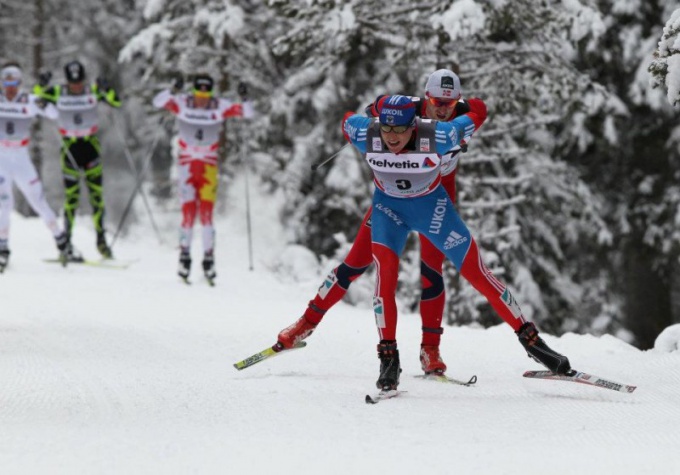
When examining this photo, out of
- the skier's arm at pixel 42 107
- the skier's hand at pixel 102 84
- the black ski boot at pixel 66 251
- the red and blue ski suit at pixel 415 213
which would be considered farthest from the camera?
the skier's hand at pixel 102 84

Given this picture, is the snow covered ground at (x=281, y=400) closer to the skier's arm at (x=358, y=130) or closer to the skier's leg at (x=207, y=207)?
the skier's leg at (x=207, y=207)

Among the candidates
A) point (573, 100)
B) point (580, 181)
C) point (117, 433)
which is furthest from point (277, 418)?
point (580, 181)

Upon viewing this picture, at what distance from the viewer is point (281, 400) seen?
602 cm

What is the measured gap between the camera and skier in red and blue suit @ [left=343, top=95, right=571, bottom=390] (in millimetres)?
6168

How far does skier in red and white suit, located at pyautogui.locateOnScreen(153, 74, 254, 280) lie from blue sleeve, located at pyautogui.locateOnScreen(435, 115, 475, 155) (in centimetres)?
661

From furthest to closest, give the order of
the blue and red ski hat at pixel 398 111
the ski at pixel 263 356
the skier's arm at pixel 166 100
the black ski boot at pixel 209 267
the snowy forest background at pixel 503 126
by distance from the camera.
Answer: the black ski boot at pixel 209 267 < the skier's arm at pixel 166 100 < the snowy forest background at pixel 503 126 < the ski at pixel 263 356 < the blue and red ski hat at pixel 398 111

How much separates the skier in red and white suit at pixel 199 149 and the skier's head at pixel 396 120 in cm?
647

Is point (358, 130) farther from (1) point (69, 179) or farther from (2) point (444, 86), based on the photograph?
(1) point (69, 179)

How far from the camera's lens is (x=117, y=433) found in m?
5.09

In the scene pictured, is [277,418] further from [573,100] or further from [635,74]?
[635,74]

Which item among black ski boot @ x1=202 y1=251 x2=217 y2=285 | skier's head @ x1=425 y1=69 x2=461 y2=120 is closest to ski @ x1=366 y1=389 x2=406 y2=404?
skier's head @ x1=425 y1=69 x2=461 y2=120

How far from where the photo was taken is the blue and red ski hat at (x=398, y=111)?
240 inches

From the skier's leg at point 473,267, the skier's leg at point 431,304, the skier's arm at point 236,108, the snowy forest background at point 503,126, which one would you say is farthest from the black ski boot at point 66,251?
the skier's leg at point 473,267

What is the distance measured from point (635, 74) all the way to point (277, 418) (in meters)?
13.0
